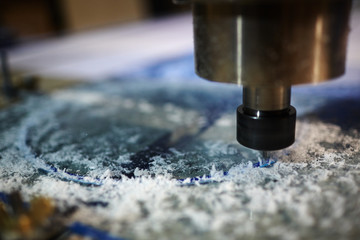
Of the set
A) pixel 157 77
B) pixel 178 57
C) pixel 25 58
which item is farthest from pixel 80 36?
pixel 157 77

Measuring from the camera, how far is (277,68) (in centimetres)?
48

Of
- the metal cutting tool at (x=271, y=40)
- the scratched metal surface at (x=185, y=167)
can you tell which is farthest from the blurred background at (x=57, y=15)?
the metal cutting tool at (x=271, y=40)

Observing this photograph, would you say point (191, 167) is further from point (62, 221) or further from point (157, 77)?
point (157, 77)

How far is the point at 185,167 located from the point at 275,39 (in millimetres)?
297

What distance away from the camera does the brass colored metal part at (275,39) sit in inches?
18.1

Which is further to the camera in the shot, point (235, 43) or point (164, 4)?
point (164, 4)

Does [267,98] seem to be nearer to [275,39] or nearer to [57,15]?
[275,39]

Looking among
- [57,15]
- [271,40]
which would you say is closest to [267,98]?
[271,40]

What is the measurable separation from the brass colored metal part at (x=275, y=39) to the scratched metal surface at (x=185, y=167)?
0.18 m

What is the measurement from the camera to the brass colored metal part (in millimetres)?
460

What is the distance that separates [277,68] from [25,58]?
6.37ft

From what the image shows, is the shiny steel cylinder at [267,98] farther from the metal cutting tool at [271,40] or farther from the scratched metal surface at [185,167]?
the scratched metal surface at [185,167]

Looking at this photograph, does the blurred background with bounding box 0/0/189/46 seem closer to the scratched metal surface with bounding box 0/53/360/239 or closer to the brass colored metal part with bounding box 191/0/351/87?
the scratched metal surface with bounding box 0/53/360/239

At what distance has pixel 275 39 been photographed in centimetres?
47
